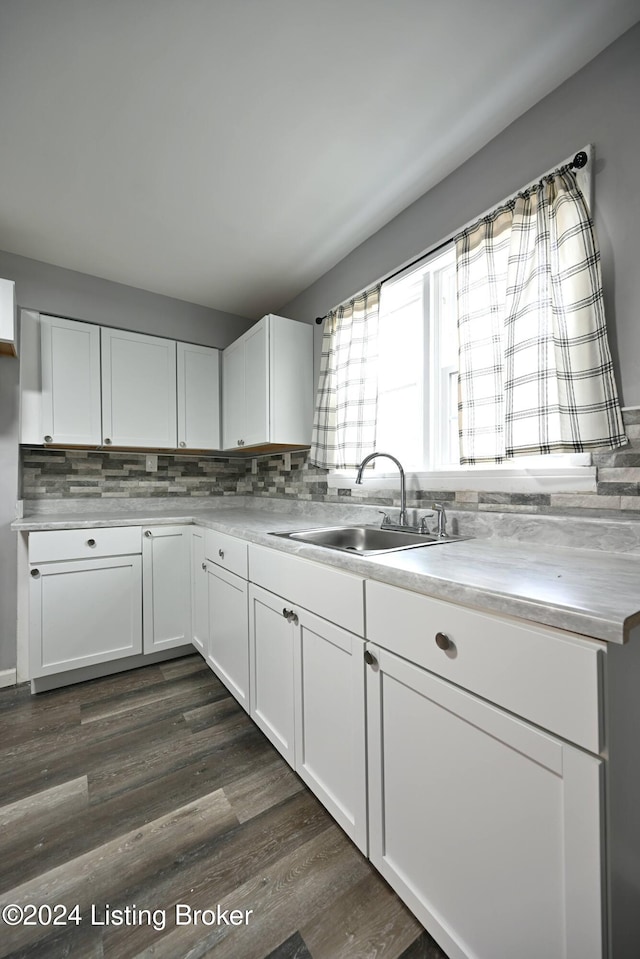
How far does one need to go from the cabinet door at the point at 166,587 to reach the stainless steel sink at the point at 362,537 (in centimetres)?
111

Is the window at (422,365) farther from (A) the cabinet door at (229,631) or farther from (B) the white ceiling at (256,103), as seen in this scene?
(A) the cabinet door at (229,631)

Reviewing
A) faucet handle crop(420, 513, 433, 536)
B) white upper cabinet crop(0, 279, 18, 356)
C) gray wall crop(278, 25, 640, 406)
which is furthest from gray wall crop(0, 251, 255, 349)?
faucet handle crop(420, 513, 433, 536)

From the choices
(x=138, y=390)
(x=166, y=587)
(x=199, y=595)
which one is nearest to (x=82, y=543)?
(x=166, y=587)

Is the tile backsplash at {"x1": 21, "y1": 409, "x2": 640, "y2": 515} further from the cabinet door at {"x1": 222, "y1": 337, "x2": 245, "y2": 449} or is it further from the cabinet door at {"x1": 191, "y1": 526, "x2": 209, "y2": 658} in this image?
the cabinet door at {"x1": 191, "y1": 526, "x2": 209, "y2": 658}

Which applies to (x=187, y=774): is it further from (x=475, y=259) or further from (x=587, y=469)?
(x=475, y=259)

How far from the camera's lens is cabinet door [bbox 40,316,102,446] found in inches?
97.1

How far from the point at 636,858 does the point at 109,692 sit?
2354 mm

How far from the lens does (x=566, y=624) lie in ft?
2.22

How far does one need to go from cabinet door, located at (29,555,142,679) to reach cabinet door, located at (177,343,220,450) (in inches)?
40.1

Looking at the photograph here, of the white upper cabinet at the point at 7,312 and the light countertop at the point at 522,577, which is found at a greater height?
the white upper cabinet at the point at 7,312

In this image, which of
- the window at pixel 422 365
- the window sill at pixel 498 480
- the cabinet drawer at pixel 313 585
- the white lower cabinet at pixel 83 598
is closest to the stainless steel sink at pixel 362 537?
the cabinet drawer at pixel 313 585

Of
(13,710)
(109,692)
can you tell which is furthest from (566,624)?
(13,710)

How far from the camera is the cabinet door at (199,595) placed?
7.75 feet

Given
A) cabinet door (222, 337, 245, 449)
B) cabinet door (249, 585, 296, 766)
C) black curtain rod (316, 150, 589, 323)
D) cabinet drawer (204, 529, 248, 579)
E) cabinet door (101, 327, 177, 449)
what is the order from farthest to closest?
cabinet door (222, 337, 245, 449) < cabinet door (101, 327, 177, 449) < cabinet drawer (204, 529, 248, 579) < cabinet door (249, 585, 296, 766) < black curtain rod (316, 150, 589, 323)
